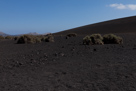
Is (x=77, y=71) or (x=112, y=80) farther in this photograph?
(x=77, y=71)

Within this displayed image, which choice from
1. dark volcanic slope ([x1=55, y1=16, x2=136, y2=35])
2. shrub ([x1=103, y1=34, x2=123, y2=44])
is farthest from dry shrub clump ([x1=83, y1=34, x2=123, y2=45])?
dark volcanic slope ([x1=55, y1=16, x2=136, y2=35])

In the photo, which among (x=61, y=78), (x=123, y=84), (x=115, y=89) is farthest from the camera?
(x=61, y=78)

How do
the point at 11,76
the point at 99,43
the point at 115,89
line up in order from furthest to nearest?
1. the point at 99,43
2. the point at 11,76
3. the point at 115,89

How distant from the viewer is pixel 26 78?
20.4ft

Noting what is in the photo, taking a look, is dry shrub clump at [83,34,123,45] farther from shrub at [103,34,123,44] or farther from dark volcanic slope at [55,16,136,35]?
dark volcanic slope at [55,16,136,35]

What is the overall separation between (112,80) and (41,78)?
2.49 metres

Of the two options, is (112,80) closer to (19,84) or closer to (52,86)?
(52,86)

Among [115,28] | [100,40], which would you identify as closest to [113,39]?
[100,40]

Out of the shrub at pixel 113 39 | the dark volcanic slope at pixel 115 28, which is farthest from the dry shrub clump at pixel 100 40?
the dark volcanic slope at pixel 115 28

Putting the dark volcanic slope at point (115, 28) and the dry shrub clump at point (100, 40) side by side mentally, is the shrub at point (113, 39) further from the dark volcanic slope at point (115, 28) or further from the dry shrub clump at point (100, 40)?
the dark volcanic slope at point (115, 28)

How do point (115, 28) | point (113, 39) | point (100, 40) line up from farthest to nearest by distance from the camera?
point (115, 28) → point (113, 39) → point (100, 40)

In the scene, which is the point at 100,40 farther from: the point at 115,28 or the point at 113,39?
the point at 115,28

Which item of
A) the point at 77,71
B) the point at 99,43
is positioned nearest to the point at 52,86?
the point at 77,71

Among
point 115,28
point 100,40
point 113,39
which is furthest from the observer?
point 115,28
